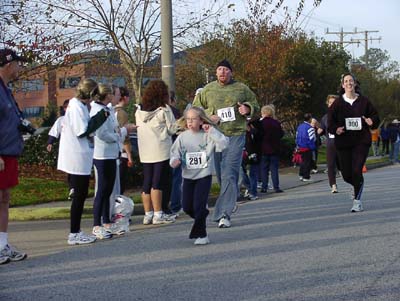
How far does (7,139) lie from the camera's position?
7727mm

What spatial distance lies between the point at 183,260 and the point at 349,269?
67.2 inches

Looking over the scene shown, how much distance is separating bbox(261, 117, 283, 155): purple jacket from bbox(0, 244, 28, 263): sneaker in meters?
8.86

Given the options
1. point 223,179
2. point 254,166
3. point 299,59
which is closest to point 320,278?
point 223,179

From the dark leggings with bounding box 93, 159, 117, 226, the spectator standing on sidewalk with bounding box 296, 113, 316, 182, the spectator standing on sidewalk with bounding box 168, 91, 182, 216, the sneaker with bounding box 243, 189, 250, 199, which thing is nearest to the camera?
the dark leggings with bounding box 93, 159, 117, 226

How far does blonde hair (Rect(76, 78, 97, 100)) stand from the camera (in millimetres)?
9125

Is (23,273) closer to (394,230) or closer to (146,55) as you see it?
(394,230)

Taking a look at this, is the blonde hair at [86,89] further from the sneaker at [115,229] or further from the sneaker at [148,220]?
the sneaker at [148,220]

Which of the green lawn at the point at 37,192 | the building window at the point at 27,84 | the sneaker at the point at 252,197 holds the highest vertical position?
the building window at the point at 27,84

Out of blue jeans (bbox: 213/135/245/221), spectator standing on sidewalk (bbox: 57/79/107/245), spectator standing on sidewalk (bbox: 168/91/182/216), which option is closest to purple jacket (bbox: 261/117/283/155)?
spectator standing on sidewalk (bbox: 168/91/182/216)

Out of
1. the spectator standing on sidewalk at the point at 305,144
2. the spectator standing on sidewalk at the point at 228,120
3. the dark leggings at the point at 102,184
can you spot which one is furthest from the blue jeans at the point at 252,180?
the dark leggings at the point at 102,184

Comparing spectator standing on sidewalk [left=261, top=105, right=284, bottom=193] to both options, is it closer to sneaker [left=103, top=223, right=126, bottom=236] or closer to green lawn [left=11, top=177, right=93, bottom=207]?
green lawn [left=11, top=177, right=93, bottom=207]

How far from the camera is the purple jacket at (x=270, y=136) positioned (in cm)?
1630

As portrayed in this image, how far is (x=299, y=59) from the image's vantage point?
36.6 m

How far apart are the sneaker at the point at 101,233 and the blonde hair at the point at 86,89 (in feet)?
5.37
